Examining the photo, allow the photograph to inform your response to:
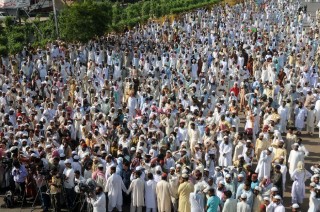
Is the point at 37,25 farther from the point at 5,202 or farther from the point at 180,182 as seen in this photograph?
the point at 180,182

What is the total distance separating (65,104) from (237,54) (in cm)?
718

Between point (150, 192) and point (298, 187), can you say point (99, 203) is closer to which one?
point (150, 192)

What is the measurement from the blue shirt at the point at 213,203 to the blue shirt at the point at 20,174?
3622 mm

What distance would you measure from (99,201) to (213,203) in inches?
73.4

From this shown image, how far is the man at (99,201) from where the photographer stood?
824 centimetres

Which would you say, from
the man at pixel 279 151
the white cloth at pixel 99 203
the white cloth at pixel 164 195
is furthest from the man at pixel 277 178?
the white cloth at pixel 99 203

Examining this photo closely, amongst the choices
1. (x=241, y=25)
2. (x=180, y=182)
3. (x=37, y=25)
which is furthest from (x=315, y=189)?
(x=37, y=25)

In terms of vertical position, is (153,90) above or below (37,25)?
below

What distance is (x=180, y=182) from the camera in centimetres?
841

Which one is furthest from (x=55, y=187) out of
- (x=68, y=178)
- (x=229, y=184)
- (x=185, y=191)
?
(x=229, y=184)

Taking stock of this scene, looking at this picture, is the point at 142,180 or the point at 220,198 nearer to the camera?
the point at 220,198

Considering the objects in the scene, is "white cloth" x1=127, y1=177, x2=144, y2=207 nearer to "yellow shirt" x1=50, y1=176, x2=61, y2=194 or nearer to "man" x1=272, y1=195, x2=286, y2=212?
"yellow shirt" x1=50, y1=176, x2=61, y2=194

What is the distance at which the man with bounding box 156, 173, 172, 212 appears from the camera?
8422 millimetres

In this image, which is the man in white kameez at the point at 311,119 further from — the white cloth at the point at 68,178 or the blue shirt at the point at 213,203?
the white cloth at the point at 68,178
